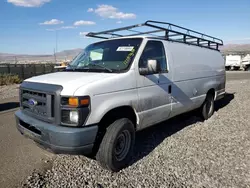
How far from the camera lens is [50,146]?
3049 millimetres

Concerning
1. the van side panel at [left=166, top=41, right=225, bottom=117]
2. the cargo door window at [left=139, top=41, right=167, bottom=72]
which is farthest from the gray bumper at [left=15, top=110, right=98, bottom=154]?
the van side panel at [left=166, top=41, right=225, bottom=117]

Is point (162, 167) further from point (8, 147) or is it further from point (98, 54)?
point (8, 147)

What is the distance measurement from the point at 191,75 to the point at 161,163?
2.48 m

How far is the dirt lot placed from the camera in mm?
3154

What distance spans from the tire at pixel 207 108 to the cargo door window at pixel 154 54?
2.42 meters

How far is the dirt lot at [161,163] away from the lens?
315 centimetres

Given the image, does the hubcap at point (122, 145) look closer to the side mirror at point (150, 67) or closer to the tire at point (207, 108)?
the side mirror at point (150, 67)

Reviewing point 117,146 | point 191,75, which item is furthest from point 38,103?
point 191,75

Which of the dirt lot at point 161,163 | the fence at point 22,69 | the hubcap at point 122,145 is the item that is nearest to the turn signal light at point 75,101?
the hubcap at point 122,145

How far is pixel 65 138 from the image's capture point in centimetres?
292

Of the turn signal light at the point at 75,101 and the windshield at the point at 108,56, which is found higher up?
the windshield at the point at 108,56

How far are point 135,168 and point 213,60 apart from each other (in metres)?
4.56

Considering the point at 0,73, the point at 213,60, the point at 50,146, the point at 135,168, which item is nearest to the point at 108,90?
the point at 50,146

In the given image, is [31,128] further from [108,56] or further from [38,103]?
[108,56]
